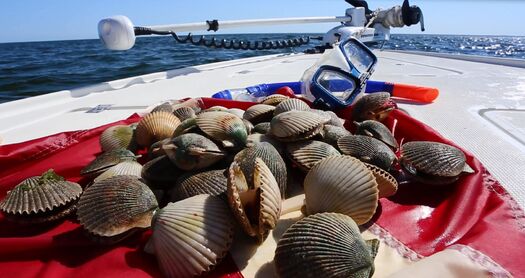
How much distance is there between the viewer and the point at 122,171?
1.33 m

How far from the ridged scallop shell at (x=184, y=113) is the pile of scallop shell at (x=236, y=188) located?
168 mm

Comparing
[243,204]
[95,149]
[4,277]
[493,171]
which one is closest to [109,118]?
[95,149]

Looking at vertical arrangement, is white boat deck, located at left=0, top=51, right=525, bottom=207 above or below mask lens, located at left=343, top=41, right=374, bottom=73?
below

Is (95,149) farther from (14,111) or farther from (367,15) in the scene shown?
(367,15)

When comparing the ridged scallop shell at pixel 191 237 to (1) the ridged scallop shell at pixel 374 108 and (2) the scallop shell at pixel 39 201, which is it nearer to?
(2) the scallop shell at pixel 39 201

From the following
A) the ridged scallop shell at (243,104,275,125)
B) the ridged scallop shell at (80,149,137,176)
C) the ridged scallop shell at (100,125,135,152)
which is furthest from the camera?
the ridged scallop shell at (243,104,275,125)

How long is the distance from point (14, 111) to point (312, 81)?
2.43m

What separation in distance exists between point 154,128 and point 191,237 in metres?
0.82

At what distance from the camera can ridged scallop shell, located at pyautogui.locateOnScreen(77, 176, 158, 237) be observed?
1044 mm

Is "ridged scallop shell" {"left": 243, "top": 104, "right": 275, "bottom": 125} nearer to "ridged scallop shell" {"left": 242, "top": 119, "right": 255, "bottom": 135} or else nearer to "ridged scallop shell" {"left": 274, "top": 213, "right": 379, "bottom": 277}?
"ridged scallop shell" {"left": 242, "top": 119, "right": 255, "bottom": 135}

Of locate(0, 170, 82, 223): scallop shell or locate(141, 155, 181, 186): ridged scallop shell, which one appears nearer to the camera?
locate(0, 170, 82, 223): scallop shell

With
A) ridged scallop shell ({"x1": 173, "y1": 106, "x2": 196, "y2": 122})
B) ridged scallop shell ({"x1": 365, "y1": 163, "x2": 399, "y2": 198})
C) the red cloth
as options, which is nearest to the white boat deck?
the red cloth

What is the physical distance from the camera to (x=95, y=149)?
1.80 meters

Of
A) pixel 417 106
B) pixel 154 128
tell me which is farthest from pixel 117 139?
pixel 417 106
